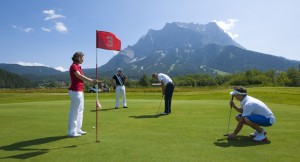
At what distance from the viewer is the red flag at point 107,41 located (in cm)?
1027

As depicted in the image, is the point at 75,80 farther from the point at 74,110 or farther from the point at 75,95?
the point at 74,110

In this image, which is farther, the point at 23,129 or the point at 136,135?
the point at 23,129

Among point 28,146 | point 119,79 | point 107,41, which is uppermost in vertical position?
point 107,41

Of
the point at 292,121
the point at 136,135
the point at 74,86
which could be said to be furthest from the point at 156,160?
the point at 292,121

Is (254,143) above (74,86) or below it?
below

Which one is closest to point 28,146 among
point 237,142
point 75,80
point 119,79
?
point 75,80

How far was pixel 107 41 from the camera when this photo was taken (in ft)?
34.4

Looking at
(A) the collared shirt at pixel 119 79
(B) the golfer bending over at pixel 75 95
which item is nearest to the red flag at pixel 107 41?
(B) the golfer bending over at pixel 75 95

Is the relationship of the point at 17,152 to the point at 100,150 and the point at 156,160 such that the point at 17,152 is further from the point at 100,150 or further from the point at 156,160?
the point at 156,160

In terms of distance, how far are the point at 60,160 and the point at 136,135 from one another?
351cm

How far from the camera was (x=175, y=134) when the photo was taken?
34.3ft

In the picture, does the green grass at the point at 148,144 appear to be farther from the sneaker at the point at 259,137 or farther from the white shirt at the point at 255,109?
the white shirt at the point at 255,109

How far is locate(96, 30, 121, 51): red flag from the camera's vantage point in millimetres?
10266

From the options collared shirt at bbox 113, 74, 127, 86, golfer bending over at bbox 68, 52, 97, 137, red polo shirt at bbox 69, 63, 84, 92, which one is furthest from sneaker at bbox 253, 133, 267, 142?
collared shirt at bbox 113, 74, 127, 86
